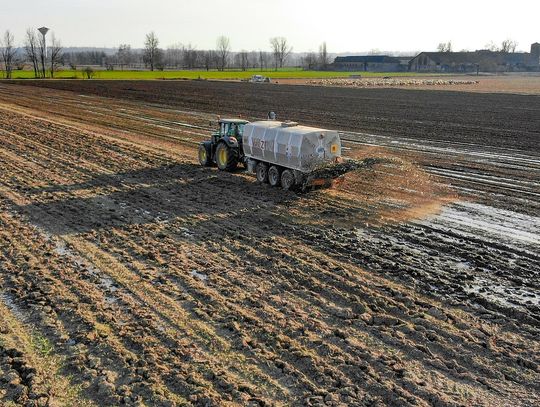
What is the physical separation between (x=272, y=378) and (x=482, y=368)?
303 centimetres

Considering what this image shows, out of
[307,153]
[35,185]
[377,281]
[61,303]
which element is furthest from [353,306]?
[35,185]

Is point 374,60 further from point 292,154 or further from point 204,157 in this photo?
point 292,154

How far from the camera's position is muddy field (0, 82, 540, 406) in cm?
775

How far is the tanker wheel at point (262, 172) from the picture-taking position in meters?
18.6

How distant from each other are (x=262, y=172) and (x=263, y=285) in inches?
325

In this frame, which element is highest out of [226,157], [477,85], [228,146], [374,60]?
[374,60]

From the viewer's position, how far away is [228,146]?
65.9 ft

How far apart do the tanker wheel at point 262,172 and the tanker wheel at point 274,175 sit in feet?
1.02

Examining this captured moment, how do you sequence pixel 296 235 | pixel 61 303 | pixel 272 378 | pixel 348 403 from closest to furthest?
pixel 348 403 → pixel 272 378 → pixel 61 303 → pixel 296 235

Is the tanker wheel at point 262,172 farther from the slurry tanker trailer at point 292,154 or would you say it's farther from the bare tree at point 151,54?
the bare tree at point 151,54

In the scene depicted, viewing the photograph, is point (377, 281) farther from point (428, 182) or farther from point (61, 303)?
point (428, 182)

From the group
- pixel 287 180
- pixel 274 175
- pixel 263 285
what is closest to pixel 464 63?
pixel 274 175

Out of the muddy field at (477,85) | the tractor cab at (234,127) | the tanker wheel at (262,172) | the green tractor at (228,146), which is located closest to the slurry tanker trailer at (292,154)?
the tanker wheel at (262,172)

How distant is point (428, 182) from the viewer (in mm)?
19781
